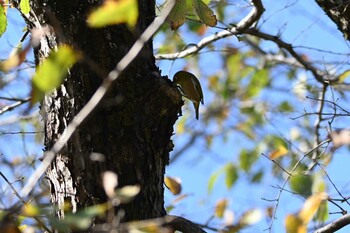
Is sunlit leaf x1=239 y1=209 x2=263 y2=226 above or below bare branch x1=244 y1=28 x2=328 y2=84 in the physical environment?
below

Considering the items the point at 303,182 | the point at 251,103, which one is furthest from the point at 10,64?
the point at 251,103

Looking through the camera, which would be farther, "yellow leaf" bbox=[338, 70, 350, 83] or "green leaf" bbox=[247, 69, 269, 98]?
"green leaf" bbox=[247, 69, 269, 98]

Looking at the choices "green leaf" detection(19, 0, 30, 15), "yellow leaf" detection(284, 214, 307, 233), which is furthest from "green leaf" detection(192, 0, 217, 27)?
"yellow leaf" detection(284, 214, 307, 233)

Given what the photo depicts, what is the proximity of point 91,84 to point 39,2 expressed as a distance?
28 centimetres

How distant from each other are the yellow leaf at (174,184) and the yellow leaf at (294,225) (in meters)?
1.30

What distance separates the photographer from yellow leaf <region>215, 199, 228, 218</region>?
10.6 ft

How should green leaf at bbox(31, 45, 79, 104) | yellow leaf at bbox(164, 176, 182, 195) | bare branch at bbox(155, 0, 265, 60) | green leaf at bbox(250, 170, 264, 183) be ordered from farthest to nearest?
green leaf at bbox(250, 170, 264, 183)
yellow leaf at bbox(164, 176, 182, 195)
bare branch at bbox(155, 0, 265, 60)
green leaf at bbox(31, 45, 79, 104)

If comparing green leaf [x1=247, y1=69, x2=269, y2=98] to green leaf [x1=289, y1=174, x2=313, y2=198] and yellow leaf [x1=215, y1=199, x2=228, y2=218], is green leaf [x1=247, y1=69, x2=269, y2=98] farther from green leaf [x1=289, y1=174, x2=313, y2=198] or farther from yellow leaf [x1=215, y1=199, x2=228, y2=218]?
green leaf [x1=289, y1=174, x2=313, y2=198]

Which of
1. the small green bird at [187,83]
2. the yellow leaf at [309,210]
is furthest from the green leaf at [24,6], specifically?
the yellow leaf at [309,210]

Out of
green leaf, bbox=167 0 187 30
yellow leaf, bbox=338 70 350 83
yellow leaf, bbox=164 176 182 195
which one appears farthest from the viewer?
yellow leaf, bbox=338 70 350 83

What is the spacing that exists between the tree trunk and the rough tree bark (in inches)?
30.6

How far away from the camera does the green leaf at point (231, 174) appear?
4426 mm

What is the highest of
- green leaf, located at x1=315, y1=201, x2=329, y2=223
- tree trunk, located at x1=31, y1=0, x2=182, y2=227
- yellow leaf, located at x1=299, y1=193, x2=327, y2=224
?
tree trunk, located at x1=31, y1=0, x2=182, y2=227

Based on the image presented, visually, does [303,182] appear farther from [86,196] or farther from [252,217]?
[86,196]
